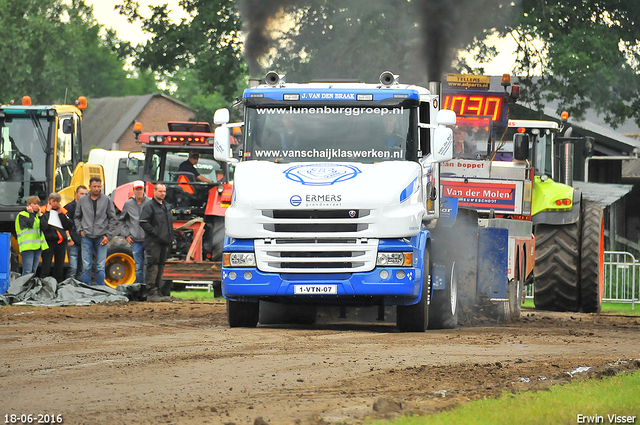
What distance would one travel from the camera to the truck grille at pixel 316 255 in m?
11.4

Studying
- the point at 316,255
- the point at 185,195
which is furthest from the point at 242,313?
the point at 185,195

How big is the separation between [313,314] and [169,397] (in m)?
6.36

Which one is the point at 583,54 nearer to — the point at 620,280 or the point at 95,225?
the point at 620,280

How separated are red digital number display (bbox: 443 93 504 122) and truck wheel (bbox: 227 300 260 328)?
488 centimetres

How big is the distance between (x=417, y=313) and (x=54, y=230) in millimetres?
8089

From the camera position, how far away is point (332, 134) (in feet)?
39.5

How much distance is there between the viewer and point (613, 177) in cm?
3725

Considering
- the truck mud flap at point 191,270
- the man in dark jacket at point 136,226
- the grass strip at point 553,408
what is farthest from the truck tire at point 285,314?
the grass strip at point 553,408

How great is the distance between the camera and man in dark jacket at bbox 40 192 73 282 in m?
17.7

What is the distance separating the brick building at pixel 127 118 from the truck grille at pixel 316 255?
63.7 meters

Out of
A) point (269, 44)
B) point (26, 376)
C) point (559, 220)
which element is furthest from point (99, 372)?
point (269, 44)

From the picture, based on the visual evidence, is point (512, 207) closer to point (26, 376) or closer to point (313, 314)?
point (313, 314)

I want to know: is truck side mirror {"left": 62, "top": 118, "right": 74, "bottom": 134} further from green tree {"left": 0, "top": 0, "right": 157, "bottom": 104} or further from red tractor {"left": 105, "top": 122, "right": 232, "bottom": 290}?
green tree {"left": 0, "top": 0, "right": 157, "bottom": 104}

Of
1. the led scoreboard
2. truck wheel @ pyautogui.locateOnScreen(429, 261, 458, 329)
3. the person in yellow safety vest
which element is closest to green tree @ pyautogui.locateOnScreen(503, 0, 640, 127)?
the led scoreboard
